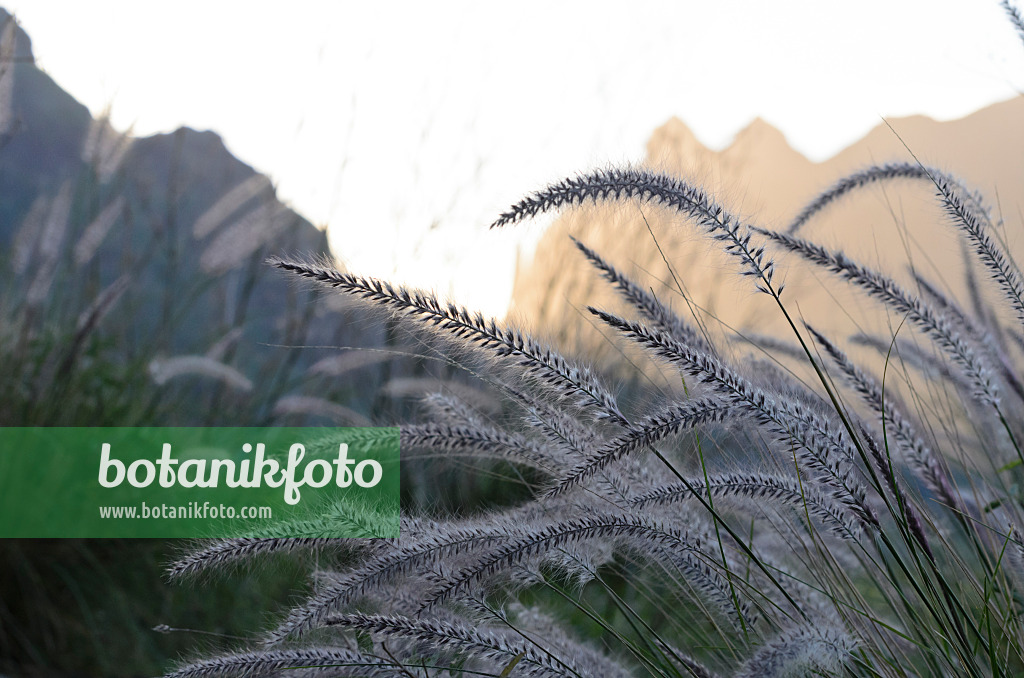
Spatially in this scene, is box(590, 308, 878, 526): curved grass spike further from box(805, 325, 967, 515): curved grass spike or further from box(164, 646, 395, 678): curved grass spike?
box(164, 646, 395, 678): curved grass spike

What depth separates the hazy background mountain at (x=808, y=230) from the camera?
48.0 inches

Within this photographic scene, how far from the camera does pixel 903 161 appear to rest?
3.76 ft

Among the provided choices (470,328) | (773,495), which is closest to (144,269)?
(470,328)

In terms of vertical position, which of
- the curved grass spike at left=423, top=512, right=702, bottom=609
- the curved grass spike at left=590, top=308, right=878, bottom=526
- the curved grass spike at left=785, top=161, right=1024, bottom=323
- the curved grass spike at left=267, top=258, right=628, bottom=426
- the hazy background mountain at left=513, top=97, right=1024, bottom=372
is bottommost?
the curved grass spike at left=423, top=512, right=702, bottom=609

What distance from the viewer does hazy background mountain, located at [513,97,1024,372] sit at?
4.00 feet

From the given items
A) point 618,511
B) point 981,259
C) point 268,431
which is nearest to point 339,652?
point 618,511

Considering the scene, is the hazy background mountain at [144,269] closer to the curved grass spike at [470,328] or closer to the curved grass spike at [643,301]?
the curved grass spike at [643,301]

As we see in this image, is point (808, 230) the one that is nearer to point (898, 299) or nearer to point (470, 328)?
point (898, 299)

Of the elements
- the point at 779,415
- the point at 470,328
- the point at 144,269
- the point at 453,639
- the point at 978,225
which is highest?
the point at 144,269

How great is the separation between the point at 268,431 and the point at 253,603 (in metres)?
0.54

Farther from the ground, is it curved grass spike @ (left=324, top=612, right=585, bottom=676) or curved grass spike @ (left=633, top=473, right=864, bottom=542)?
curved grass spike @ (left=633, top=473, right=864, bottom=542)

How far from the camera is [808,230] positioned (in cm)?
122

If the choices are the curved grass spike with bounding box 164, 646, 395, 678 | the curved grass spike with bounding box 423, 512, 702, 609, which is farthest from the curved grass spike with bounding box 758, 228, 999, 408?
the curved grass spike with bounding box 164, 646, 395, 678

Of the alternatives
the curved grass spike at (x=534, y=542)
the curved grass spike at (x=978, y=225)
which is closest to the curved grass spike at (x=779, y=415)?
the curved grass spike at (x=534, y=542)
